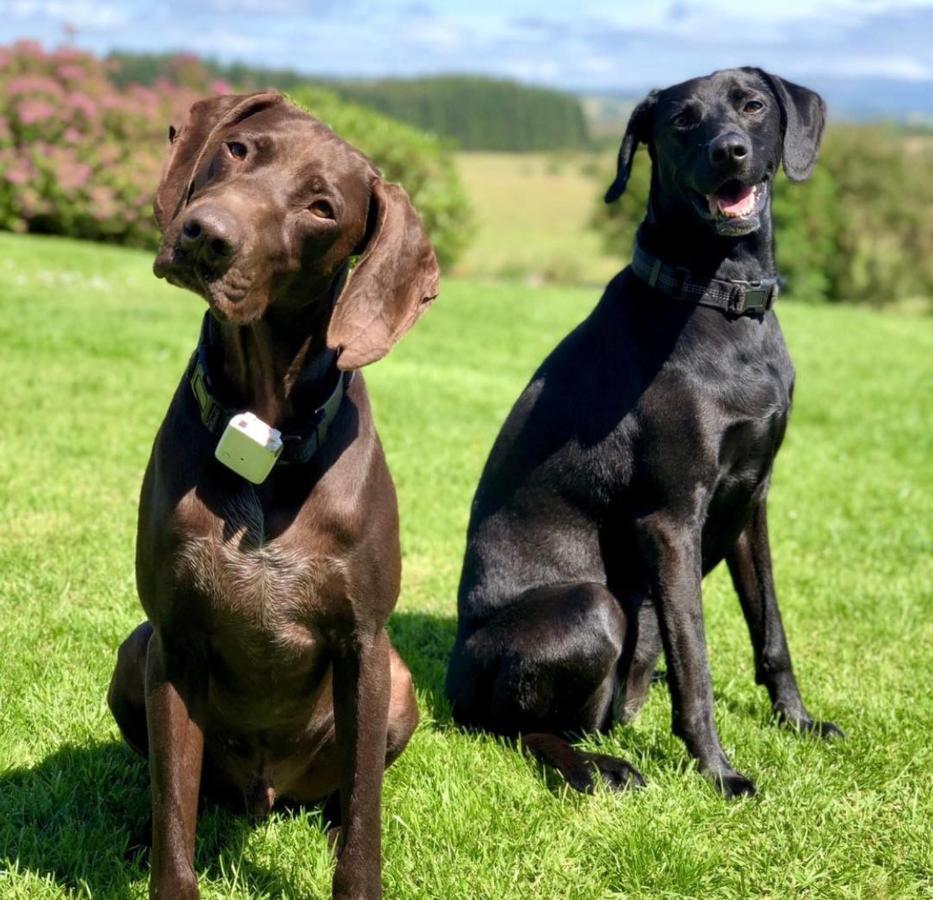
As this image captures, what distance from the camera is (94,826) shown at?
3.15 m

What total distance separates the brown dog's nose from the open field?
17218 mm

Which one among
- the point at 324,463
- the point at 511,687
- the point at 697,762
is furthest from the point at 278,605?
the point at 697,762

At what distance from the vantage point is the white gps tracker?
2.54 metres

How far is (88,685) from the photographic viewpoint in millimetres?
3867

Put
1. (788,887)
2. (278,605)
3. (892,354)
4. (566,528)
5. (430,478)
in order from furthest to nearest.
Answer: (892,354)
(430,478)
(566,528)
(788,887)
(278,605)

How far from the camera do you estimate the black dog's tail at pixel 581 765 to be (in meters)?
3.46

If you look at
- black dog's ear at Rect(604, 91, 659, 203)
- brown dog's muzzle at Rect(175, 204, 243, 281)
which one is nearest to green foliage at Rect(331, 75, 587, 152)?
black dog's ear at Rect(604, 91, 659, 203)

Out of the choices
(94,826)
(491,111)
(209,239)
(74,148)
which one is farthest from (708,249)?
(491,111)

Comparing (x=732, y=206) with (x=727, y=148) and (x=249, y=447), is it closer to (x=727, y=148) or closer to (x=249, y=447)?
(x=727, y=148)

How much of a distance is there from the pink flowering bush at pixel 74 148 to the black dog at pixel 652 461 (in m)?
13.9

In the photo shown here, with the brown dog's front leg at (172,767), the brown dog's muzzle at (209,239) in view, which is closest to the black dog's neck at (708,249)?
the brown dog's muzzle at (209,239)

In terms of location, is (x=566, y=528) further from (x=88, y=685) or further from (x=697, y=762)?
(x=88, y=685)

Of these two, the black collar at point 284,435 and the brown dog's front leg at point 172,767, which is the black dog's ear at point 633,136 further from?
the brown dog's front leg at point 172,767

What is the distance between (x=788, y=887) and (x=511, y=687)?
1050mm
